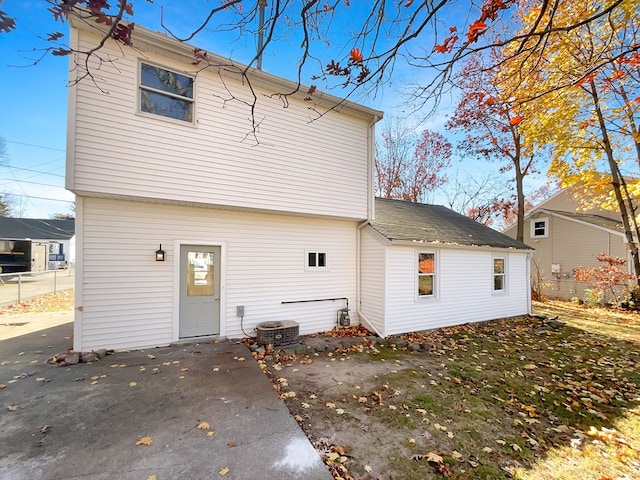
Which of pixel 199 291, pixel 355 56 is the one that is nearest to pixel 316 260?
pixel 199 291

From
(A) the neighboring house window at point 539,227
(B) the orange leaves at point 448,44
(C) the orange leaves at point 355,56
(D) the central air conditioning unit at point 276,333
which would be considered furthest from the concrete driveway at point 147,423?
(A) the neighboring house window at point 539,227

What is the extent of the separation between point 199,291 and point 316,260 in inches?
120

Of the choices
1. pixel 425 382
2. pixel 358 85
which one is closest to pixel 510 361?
pixel 425 382

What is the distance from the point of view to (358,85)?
119 inches

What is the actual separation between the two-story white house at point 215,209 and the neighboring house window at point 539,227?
11966 mm

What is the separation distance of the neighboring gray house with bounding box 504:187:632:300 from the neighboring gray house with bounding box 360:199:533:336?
7.48 m

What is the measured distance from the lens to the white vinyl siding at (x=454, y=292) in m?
7.35

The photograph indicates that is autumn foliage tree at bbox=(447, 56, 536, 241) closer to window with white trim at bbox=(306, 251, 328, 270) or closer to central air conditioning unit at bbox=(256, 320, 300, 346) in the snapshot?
window with white trim at bbox=(306, 251, 328, 270)

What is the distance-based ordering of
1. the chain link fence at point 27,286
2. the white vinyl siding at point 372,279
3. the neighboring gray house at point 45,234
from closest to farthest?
the white vinyl siding at point 372,279
the chain link fence at point 27,286
the neighboring gray house at point 45,234

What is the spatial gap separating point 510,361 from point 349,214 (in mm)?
4869

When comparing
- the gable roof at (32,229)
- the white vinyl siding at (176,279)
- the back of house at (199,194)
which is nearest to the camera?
the back of house at (199,194)

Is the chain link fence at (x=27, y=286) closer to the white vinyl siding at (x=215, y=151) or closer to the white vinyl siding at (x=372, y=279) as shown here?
the white vinyl siding at (x=215, y=151)

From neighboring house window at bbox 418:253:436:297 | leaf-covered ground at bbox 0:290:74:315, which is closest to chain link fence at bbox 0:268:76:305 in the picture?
leaf-covered ground at bbox 0:290:74:315

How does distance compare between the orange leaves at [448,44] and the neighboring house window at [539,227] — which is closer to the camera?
the orange leaves at [448,44]
